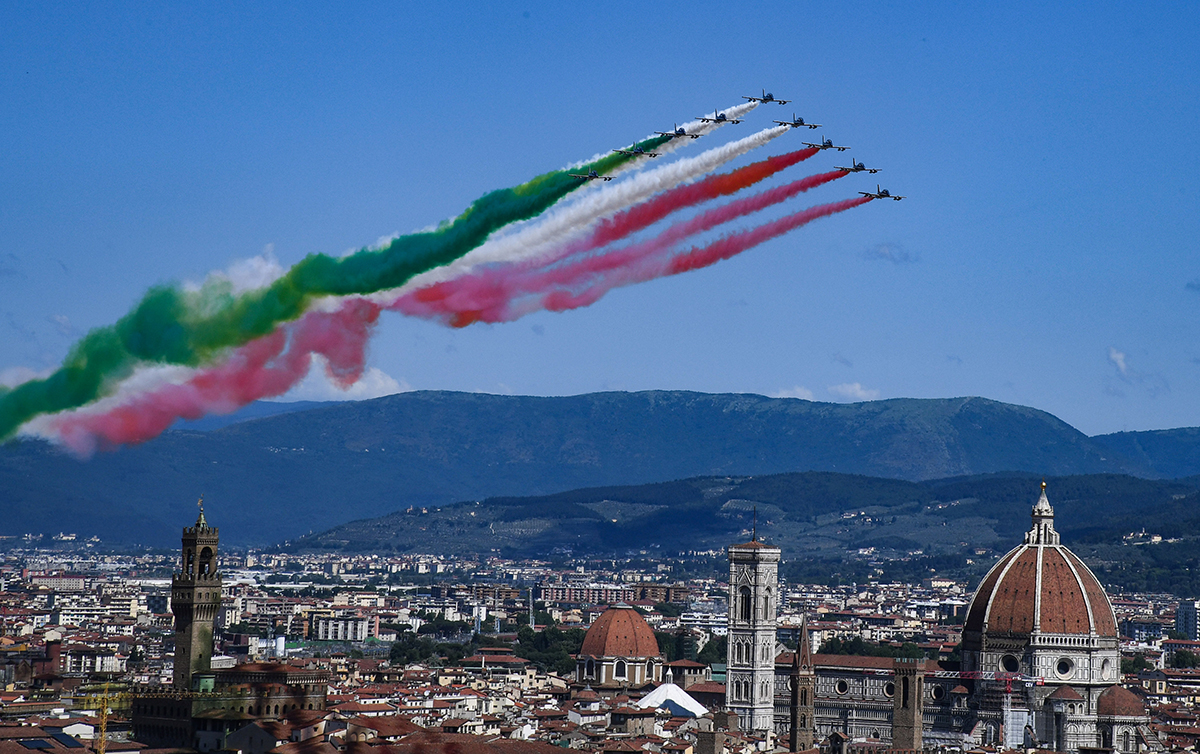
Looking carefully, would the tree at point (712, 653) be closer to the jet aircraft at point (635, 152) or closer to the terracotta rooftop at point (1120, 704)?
the terracotta rooftop at point (1120, 704)

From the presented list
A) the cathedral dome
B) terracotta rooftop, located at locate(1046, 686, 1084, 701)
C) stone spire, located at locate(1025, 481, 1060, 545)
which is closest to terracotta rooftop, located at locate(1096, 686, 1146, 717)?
terracotta rooftop, located at locate(1046, 686, 1084, 701)

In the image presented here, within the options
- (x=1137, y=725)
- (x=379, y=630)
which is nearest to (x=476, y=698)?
(x=1137, y=725)

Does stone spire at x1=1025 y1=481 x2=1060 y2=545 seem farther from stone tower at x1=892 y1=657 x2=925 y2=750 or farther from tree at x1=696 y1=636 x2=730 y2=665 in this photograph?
tree at x1=696 y1=636 x2=730 y2=665

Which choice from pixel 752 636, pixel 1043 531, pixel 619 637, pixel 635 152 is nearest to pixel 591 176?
pixel 635 152

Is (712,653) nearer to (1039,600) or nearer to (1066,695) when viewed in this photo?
(1039,600)

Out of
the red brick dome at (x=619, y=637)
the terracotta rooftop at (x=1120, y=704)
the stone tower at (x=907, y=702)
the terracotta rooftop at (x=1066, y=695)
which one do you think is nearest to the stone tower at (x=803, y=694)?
the stone tower at (x=907, y=702)

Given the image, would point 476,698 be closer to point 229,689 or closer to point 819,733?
point 819,733
